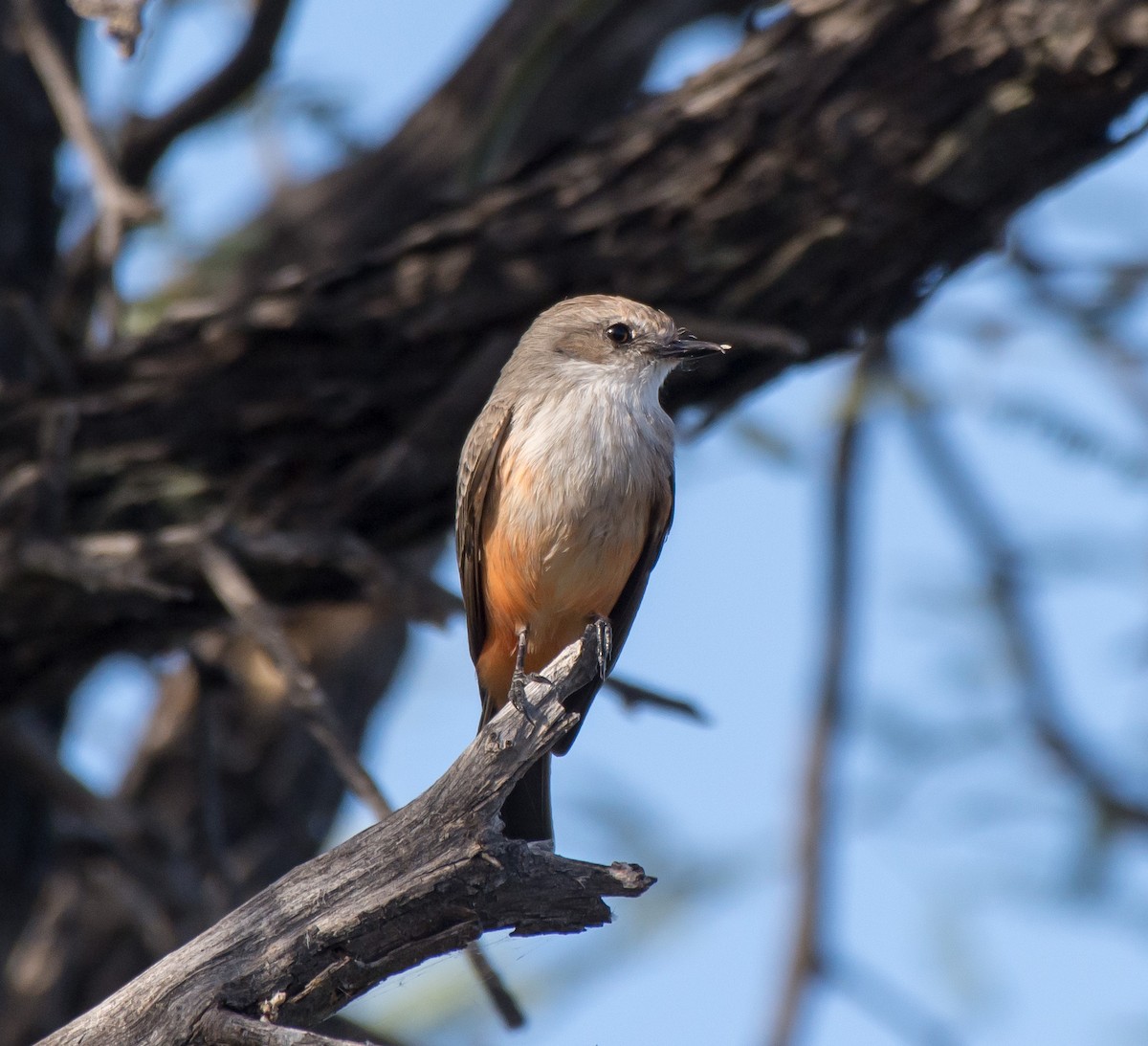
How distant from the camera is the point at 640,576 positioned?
5391mm

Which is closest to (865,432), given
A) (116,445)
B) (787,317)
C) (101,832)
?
(787,317)

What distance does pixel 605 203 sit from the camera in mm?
5863

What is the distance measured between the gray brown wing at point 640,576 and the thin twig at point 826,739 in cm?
189

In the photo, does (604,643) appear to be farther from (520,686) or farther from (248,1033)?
(248,1033)

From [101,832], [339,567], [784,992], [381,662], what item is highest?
[339,567]

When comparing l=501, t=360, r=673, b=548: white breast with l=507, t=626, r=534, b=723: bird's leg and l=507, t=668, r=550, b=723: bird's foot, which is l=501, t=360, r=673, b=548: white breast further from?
l=507, t=668, r=550, b=723: bird's foot

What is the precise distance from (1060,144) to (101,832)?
485 cm

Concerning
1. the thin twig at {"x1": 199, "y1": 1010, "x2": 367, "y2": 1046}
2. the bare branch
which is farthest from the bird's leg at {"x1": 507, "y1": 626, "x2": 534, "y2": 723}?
the thin twig at {"x1": 199, "y1": 1010, "x2": 367, "y2": 1046}

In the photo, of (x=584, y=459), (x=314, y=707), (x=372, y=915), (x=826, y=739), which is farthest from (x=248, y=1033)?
(x=826, y=739)

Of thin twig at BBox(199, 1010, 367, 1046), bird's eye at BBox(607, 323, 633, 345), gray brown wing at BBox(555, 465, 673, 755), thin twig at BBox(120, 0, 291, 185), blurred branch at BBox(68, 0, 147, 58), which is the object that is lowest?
gray brown wing at BBox(555, 465, 673, 755)

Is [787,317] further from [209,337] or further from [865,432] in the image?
[209,337]

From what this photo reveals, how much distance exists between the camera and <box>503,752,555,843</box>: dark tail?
16.9ft

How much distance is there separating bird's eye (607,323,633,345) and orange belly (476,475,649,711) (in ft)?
2.39

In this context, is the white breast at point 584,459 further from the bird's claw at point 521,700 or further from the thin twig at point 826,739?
the thin twig at point 826,739
